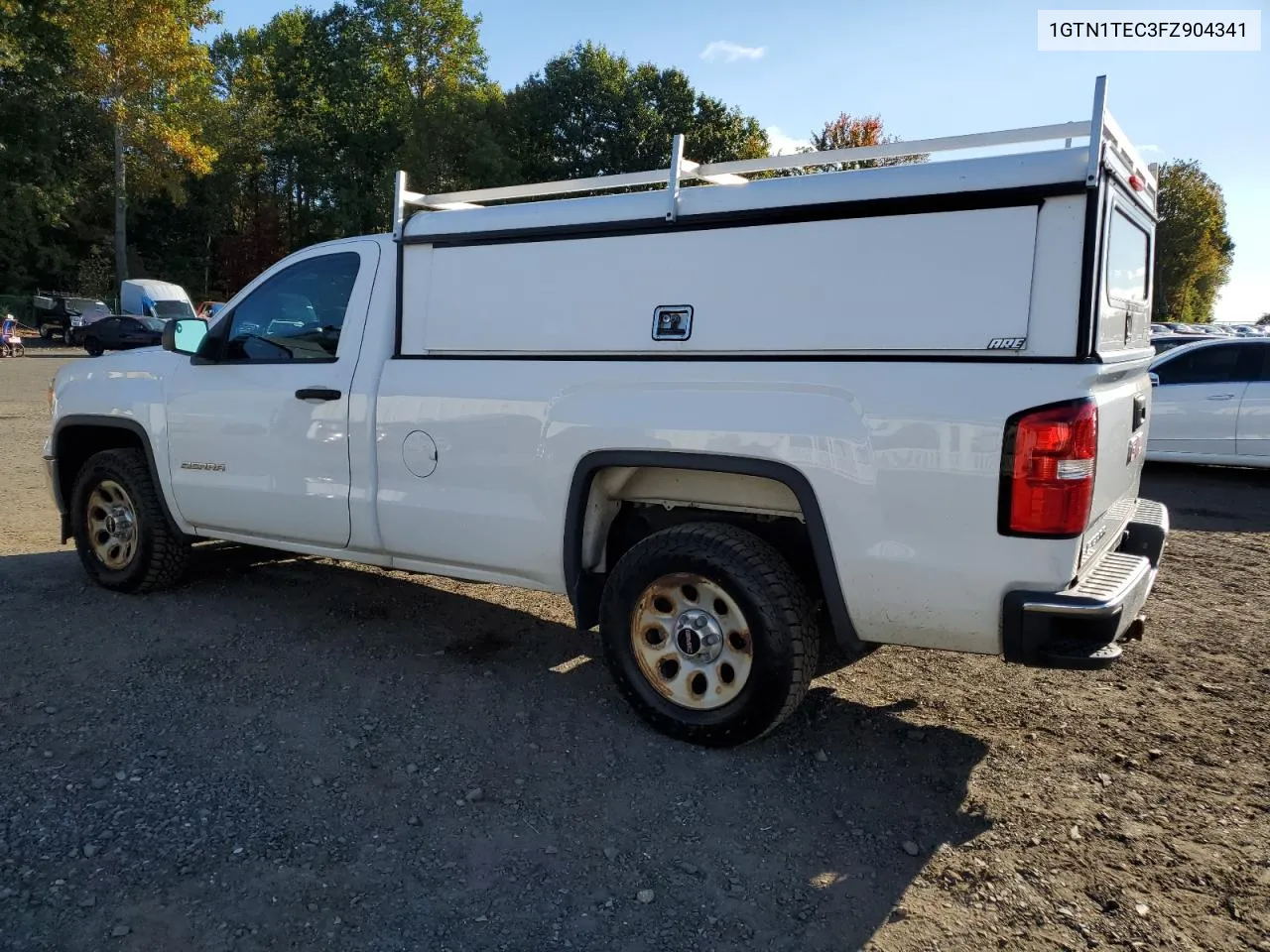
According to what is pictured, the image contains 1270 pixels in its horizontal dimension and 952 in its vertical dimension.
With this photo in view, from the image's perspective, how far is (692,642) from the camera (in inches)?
152

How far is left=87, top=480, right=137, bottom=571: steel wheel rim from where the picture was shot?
5.67 metres

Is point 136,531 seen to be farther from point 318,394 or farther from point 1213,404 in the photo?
point 1213,404

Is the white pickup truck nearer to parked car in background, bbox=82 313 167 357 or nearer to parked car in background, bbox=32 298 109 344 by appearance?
parked car in background, bbox=82 313 167 357

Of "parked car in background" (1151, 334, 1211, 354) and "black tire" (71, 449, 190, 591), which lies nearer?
"black tire" (71, 449, 190, 591)

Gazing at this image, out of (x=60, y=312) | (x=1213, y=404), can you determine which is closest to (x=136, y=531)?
(x=1213, y=404)

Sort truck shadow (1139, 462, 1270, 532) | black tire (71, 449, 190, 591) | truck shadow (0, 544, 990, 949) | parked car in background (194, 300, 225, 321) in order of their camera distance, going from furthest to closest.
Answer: truck shadow (1139, 462, 1270, 532) → parked car in background (194, 300, 225, 321) → black tire (71, 449, 190, 591) → truck shadow (0, 544, 990, 949)

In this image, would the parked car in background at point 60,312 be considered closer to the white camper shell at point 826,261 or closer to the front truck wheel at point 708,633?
the white camper shell at point 826,261

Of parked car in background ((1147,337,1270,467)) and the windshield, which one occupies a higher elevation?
the windshield

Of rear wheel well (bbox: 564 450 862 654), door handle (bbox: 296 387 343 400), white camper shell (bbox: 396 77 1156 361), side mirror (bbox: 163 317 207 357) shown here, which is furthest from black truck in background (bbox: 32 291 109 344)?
rear wheel well (bbox: 564 450 862 654)

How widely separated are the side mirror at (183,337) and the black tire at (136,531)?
687mm

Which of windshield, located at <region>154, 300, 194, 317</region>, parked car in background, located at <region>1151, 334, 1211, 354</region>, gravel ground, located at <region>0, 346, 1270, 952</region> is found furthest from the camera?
windshield, located at <region>154, 300, 194, 317</region>

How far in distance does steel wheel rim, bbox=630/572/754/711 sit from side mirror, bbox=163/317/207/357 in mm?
3052

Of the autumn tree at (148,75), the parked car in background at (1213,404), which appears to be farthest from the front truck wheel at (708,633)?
the autumn tree at (148,75)

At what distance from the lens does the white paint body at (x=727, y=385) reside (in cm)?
320
